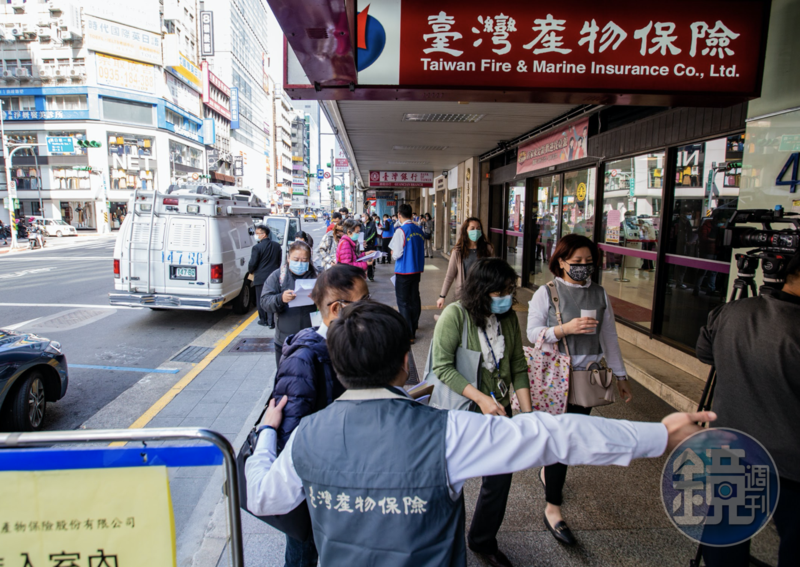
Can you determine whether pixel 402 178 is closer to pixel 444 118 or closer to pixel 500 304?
pixel 444 118

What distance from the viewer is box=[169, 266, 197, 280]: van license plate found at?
8.50m

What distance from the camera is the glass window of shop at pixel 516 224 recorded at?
11.8 m

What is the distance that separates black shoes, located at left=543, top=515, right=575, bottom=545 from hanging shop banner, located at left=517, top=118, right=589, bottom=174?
6.21m

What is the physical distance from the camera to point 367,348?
4.68 feet

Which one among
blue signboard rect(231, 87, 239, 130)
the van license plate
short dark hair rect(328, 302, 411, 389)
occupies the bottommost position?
the van license plate

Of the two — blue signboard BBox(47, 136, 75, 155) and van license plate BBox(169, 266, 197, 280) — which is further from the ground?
blue signboard BBox(47, 136, 75, 155)

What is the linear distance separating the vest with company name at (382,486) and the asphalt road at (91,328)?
15.5ft

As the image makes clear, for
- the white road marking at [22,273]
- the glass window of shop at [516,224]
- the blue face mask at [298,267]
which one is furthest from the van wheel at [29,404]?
the white road marking at [22,273]

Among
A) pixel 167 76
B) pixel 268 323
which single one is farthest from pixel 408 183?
pixel 167 76

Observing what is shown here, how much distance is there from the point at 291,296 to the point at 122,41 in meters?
58.7

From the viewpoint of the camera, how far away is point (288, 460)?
4.73 feet

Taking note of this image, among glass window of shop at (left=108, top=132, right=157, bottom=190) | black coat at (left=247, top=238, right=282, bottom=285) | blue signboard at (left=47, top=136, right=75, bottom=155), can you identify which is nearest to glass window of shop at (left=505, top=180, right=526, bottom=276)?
black coat at (left=247, top=238, right=282, bottom=285)

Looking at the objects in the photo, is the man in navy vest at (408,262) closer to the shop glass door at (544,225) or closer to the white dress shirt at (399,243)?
the white dress shirt at (399,243)

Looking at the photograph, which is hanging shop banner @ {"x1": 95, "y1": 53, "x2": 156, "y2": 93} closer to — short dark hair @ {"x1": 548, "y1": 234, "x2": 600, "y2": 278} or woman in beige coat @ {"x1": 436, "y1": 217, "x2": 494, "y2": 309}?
woman in beige coat @ {"x1": 436, "y1": 217, "x2": 494, "y2": 309}
